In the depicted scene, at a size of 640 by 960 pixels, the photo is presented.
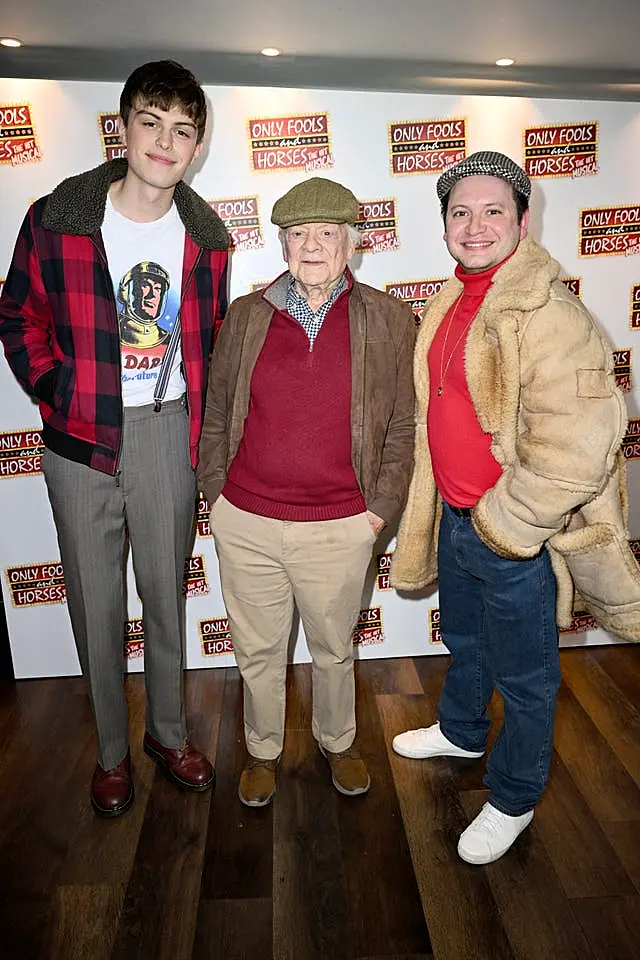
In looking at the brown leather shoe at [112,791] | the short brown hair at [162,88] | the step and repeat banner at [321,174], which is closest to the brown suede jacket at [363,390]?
the short brown hair at [162,88]

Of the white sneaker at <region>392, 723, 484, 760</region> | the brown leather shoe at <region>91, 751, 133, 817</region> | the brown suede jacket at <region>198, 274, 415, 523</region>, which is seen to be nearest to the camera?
the brown suede jacket at <region>198, 274, 415, 523</region>

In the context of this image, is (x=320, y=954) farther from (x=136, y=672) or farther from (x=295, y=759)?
(x=136, y=672)

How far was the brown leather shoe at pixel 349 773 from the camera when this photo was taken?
7.48 feet

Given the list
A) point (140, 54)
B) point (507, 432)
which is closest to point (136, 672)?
point (507, 432)

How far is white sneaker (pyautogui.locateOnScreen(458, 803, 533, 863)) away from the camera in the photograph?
201 cm

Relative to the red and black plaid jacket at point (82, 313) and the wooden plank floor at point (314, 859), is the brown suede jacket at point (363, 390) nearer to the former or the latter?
the red and black plaid jacket at point (82, 313)

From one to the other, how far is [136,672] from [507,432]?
75.0 inches

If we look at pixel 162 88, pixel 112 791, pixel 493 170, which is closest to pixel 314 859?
pixel 112 791

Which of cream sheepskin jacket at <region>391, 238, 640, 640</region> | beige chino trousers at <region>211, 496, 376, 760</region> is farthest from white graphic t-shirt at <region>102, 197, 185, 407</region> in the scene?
cream sheepskin jacket at <region>391, 238, 640, 640</region>

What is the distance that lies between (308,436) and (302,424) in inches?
1.4

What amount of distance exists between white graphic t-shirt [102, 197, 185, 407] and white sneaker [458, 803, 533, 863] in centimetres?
145

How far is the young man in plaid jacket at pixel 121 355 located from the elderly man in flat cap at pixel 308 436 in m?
0.13

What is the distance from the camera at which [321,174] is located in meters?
2.64

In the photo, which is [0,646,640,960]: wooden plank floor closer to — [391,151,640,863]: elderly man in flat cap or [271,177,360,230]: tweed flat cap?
[391,151,640,863]: elderly man in flat cap
